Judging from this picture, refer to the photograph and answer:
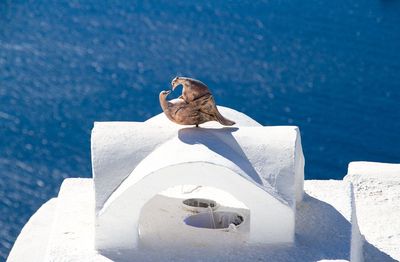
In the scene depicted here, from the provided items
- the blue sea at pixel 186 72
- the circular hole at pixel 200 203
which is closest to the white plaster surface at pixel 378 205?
the circular hole at pixel 200 203

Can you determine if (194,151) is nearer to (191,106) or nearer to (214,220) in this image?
(191,106)

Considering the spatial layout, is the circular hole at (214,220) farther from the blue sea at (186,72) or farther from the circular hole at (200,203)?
the blue sea at (186,72)

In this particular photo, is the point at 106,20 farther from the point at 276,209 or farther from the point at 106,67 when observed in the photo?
the point at 276,209

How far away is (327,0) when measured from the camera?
3594 centimetres

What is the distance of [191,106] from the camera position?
1157 cm

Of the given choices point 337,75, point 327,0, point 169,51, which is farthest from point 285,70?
point 327,0

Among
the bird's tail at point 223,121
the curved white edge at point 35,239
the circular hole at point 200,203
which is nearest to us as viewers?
the bird's tail at point 223,121

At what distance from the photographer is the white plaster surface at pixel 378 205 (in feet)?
44.4

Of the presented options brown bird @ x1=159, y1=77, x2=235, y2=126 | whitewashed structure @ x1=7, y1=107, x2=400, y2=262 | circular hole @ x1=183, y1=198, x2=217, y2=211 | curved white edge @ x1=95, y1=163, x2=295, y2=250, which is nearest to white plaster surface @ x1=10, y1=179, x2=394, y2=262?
whitewashed structure @ x1=7, y1=107, x2=400, y2=262

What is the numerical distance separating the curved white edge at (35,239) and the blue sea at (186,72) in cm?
725

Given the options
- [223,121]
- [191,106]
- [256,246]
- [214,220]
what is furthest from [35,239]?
[256,246]

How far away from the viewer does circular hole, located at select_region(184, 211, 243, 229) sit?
38.6 feet

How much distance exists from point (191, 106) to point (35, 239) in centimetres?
304

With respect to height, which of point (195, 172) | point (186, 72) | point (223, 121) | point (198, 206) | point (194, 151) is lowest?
point (198, 206)
